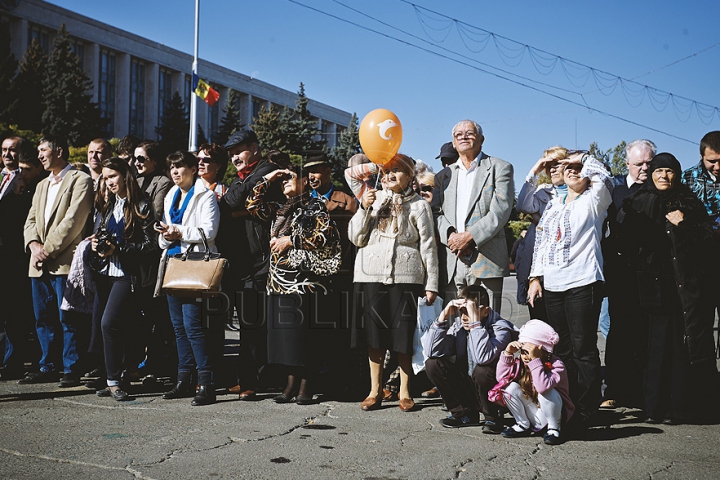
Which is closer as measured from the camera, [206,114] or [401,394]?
[401,394]

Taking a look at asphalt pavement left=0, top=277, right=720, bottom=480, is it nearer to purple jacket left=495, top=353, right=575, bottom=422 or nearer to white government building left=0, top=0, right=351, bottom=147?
purple jacket left=495, top=353, right=575, bottom=422

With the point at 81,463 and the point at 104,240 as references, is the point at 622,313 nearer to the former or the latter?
the point at 81,463

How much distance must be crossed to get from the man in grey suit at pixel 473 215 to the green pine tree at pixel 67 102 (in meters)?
47.8

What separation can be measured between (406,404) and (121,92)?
7311 cm

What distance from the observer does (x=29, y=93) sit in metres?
50.3

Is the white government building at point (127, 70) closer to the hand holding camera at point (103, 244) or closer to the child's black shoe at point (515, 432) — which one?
the hand holding camera at point (103, 244)

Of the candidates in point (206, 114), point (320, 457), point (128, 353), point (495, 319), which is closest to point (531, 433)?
point (495, 319)

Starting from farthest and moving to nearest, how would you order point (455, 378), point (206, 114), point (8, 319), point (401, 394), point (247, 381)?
1. point (206, 114)
2. point (8, 319)
3. point (247, 381)
4. point (401, 394)
5. point (455, 378)

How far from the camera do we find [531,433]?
5.12 meters

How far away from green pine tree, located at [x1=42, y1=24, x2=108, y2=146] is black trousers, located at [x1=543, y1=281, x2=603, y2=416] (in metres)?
49.1

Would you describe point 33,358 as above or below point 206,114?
below

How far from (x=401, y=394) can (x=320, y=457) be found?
6.01 ft

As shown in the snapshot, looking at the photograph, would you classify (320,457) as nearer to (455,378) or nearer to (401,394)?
(455,378)

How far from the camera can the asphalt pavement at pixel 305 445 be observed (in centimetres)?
412
